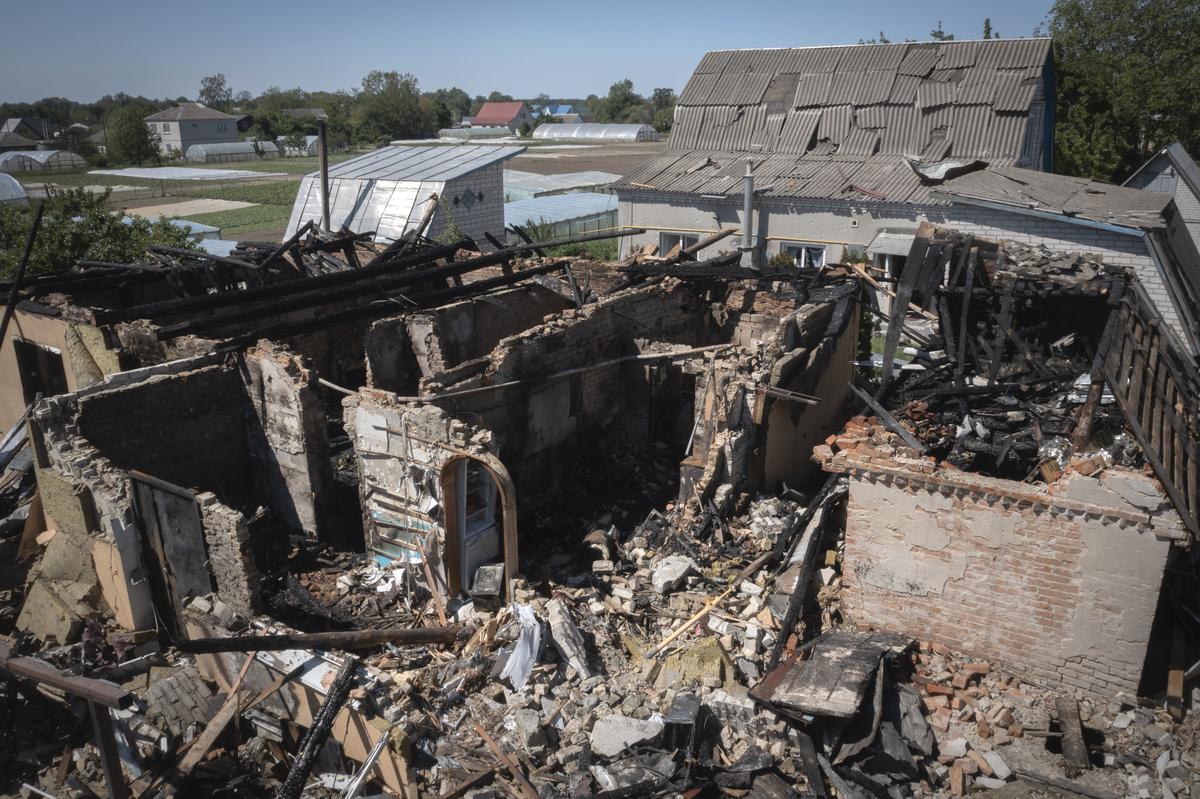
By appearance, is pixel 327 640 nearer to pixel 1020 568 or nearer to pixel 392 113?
pixel 1020 568

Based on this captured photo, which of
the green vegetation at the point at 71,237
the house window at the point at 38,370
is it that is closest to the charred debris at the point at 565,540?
the house window at the point at 38,370

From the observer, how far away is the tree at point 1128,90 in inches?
1064

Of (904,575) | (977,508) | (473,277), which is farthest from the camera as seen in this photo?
(473,277)

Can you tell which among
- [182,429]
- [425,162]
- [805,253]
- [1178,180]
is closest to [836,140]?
→ [805,253]

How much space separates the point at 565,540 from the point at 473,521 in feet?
5.61

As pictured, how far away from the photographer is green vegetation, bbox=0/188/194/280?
59.9 feet

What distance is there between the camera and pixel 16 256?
1809 centimetres

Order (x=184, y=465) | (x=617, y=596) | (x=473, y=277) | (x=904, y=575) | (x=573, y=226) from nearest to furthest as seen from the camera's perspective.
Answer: (x=904, y=575) → (x=617, y=596) → (x=184, y=465) → (x=473, y=277) → (x=573, y=226)

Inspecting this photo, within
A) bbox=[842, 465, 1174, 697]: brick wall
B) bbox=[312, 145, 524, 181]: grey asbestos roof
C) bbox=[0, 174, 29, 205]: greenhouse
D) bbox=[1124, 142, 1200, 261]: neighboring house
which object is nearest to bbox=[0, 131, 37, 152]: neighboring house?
bbox=[0, 174, 29, 205]: greenhouse

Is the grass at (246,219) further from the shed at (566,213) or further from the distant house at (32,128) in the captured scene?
the distant house at (32,128)

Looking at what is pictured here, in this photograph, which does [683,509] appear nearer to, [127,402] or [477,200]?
[127,402]

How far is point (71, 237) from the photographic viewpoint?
18.7m

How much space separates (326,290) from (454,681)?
8918mm

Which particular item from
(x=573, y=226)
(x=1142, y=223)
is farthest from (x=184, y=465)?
(x=573, y=226)
